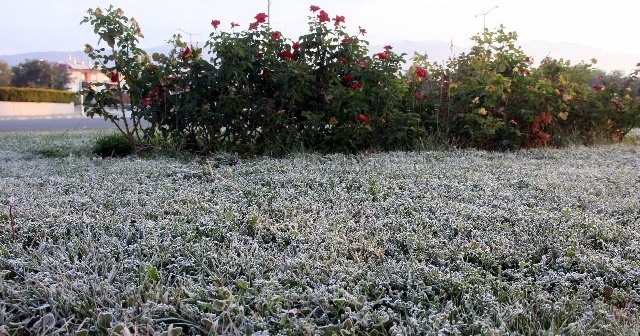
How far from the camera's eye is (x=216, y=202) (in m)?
2.78

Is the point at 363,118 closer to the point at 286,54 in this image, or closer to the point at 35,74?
the point at 286,54

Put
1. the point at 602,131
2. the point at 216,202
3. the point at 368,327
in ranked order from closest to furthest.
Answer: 1. the point at 368,327
2. the point at 216,202
3. the point at 602,131

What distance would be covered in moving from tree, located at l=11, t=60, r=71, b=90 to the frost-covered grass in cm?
4058

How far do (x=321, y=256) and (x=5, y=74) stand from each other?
42.3 metres

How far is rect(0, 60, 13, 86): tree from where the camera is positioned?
123ft

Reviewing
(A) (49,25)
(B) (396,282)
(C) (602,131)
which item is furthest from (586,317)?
(A) (49,25)

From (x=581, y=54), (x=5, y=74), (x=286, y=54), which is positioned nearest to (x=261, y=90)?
(x=286, y=54)

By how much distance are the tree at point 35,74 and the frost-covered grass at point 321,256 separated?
40580mm

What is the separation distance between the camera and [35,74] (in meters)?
39.6

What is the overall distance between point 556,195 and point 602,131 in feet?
15.4

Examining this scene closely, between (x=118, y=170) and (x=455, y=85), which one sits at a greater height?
(x=455, y=85)

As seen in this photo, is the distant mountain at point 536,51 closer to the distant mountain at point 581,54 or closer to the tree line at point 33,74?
the distant mountain at point 581,54

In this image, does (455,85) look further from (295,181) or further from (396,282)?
(396,282)

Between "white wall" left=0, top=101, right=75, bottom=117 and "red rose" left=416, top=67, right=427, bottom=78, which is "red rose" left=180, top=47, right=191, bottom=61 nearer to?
"red rose" left=416, top=67, right=427, bottom=78
